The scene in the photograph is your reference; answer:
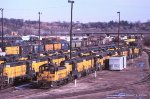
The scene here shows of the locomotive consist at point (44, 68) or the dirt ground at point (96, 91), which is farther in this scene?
the locomotive consist at point (44, 68)

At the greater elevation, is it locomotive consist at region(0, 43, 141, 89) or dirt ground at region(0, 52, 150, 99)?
locomotive consist at region(0, 43, 141, 89)

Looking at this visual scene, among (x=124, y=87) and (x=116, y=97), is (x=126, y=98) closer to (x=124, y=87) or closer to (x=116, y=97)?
(x=116, y=97)

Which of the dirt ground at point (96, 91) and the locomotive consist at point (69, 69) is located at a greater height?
the locomotive consist at point (69, 69)

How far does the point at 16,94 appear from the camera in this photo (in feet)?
113

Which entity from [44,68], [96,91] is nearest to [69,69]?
[44,68]

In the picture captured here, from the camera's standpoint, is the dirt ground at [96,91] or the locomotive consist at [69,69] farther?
the locomotive consist at [69,69]

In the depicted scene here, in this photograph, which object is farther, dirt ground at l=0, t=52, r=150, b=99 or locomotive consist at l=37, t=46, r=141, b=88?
locomotive consist at l=37, t=46, r=141, b=88

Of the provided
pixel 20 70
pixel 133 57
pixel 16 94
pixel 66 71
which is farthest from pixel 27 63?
pixel 133 57

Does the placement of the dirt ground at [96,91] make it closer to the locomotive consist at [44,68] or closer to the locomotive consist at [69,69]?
the locomotive consist at [69,69]

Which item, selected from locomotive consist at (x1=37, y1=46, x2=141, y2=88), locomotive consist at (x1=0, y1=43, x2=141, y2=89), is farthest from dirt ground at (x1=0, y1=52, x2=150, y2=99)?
locomotive consist at (x1=0, y1=43, x2=141, y2=89)

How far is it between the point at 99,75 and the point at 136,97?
60.5 feet

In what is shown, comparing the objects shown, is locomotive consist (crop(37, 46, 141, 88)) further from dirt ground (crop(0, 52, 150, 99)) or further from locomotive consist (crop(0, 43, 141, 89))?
dirt ground (crop(0, 52, 150, 99))

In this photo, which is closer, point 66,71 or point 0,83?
point 0,83

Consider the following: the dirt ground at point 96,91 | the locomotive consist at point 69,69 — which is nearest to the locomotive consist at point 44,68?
the locomotive consist at point 69,69
